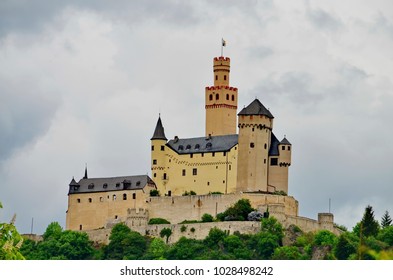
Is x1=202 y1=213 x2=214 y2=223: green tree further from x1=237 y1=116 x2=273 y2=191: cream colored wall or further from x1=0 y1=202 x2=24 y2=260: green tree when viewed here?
x1=0 y1=202 x2=24 y2=260: green tree

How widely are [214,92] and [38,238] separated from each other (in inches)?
700

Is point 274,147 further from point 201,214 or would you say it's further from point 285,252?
point 285,252

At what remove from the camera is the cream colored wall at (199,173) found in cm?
8819

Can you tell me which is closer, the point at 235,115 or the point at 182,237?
the point at 182,237

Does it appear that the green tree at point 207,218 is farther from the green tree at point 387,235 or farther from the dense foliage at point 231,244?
the green tree at point 387,235

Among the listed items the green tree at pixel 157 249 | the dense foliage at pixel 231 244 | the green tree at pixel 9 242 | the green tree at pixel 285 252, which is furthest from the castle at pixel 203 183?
the green tree at pixel 9 242

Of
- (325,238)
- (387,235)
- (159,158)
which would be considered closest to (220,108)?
(159,158)

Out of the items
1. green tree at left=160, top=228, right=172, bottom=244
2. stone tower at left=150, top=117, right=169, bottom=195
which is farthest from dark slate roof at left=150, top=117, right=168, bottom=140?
green tree at left=160, top=228, right=172, bottom=244

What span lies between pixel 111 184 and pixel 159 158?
430 cm

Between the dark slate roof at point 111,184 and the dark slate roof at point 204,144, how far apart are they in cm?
329
